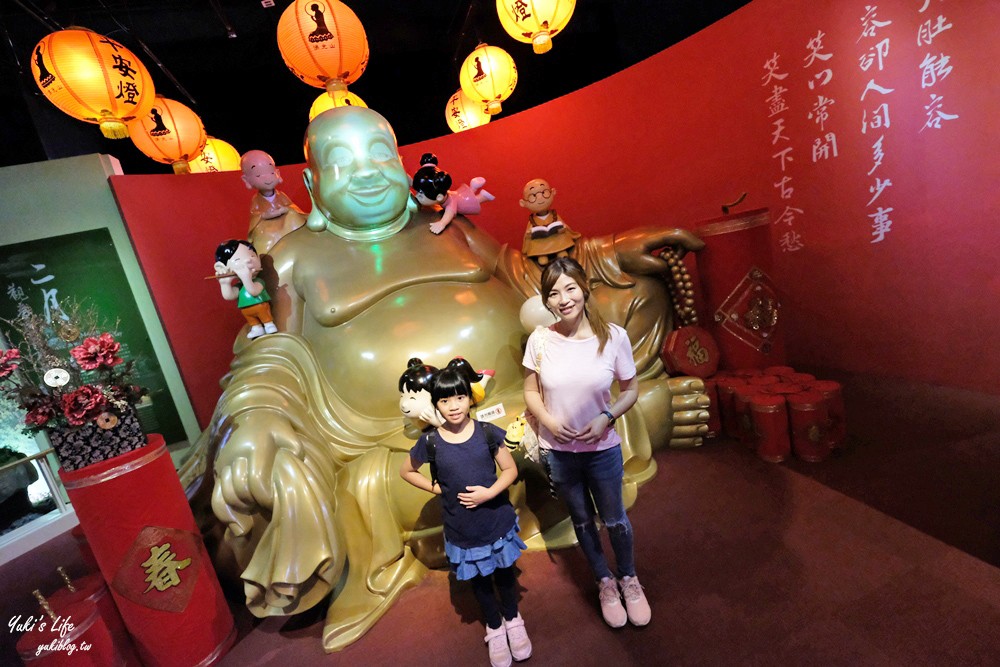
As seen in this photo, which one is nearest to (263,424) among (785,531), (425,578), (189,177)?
(425,578)

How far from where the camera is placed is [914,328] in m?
2.52

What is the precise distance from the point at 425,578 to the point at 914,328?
9.00 ft

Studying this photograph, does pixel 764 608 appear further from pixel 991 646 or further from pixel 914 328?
pixel 914 328

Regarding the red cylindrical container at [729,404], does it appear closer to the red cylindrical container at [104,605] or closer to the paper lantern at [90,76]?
the red cylindrical container at [104,605]

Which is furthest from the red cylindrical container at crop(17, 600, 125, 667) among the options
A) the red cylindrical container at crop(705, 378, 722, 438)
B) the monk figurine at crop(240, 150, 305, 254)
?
the red cylindrical container at crop(705, 378, 722, 438)

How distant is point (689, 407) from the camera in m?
2.33

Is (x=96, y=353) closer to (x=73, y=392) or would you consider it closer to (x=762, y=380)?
(x=73, y=392)

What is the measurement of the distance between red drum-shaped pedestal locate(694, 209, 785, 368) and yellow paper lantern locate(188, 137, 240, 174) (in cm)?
443

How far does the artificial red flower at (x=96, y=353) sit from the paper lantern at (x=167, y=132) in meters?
2.63

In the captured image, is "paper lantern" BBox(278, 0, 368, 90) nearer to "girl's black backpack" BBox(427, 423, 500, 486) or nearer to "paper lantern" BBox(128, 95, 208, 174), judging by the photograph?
"paper lantern" BBox(128, 95, 208, 174)

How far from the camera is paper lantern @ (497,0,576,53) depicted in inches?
116

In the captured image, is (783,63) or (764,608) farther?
(783,63)

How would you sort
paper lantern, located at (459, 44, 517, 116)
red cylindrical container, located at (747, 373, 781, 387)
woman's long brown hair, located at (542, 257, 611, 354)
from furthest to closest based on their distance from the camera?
paper lantern, located at (459, 44, 517, 116) < red cylindrical container, located at (747, 373, 781, 387) < woman's long brown hair, located at (542, 257, 611, 354)

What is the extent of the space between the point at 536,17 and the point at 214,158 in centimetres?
346
